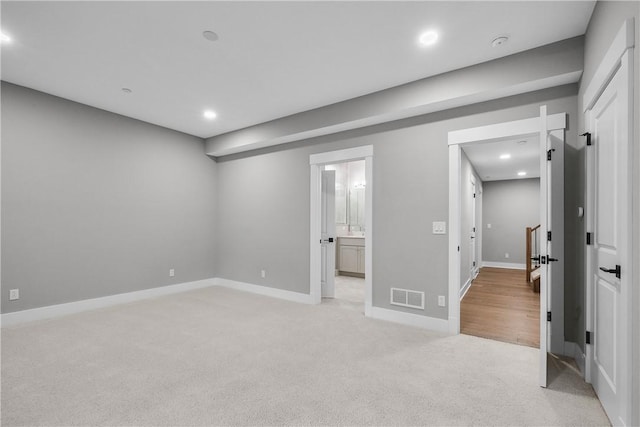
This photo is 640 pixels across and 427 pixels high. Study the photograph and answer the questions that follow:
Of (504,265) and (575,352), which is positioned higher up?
(575,352)

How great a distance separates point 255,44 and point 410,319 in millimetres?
3349

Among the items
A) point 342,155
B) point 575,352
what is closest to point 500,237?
point 575,352

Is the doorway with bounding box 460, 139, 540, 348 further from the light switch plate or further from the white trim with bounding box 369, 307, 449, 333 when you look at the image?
Result: the light switch plate

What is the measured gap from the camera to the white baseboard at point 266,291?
4520 millimetres

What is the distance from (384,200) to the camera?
147 inches

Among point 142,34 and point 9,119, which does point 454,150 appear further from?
point 9,119

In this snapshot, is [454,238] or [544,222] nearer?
[544,222]

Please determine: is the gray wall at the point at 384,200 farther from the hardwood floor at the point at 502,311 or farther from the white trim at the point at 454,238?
the hardwood floor at the point at 502,311

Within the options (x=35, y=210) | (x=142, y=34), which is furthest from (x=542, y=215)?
(x=35, y=210)

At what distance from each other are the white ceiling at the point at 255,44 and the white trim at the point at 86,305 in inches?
107

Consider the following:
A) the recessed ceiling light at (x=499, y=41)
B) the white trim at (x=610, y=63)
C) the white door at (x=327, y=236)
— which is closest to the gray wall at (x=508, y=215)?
the white door at (x=327, y=236)

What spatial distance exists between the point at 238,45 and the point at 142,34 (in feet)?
2.58

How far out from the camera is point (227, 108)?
13.5 ft

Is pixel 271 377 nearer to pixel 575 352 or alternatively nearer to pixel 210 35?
pixel 575 352
